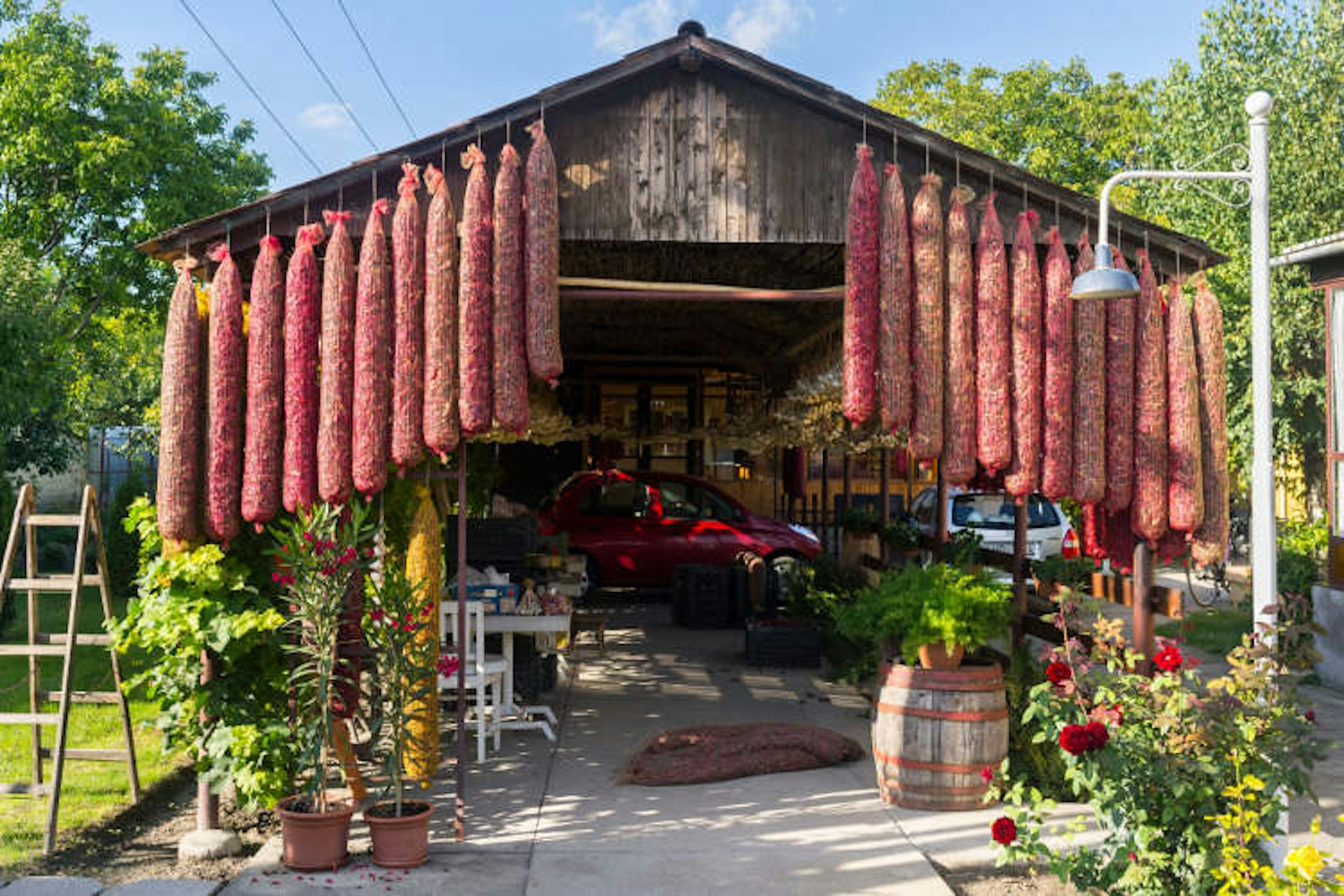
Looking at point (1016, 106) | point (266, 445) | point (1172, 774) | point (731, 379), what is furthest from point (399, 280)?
point (1016, 106)

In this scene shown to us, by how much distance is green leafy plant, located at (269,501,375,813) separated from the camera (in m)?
5.50

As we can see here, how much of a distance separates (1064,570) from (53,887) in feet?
26.6

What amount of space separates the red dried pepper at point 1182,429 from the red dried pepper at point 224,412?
5529 mm

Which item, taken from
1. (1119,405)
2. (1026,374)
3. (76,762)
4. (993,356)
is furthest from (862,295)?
(76,762)

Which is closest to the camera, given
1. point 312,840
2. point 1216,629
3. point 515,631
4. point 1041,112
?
point 312,840

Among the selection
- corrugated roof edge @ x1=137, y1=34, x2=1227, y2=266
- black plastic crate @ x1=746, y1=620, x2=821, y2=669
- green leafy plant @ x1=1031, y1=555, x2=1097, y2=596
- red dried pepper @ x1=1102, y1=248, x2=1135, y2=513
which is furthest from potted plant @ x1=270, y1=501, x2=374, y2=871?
green leafy plant @ x1=1031, y1=555, x2=1097, y2=596

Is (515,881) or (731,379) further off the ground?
(731,379)

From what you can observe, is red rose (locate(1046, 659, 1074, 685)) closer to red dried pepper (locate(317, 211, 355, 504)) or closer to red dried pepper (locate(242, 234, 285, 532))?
red dried pepper (locate(317, 211, 355, 504))

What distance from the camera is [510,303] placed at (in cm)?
602

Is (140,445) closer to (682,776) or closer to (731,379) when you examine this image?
(731,379)

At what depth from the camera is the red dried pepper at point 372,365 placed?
19.6 ft

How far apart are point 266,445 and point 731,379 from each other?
13864 millimetres

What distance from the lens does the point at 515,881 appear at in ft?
17.0

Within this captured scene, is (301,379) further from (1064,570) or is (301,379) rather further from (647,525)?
(647,525)
